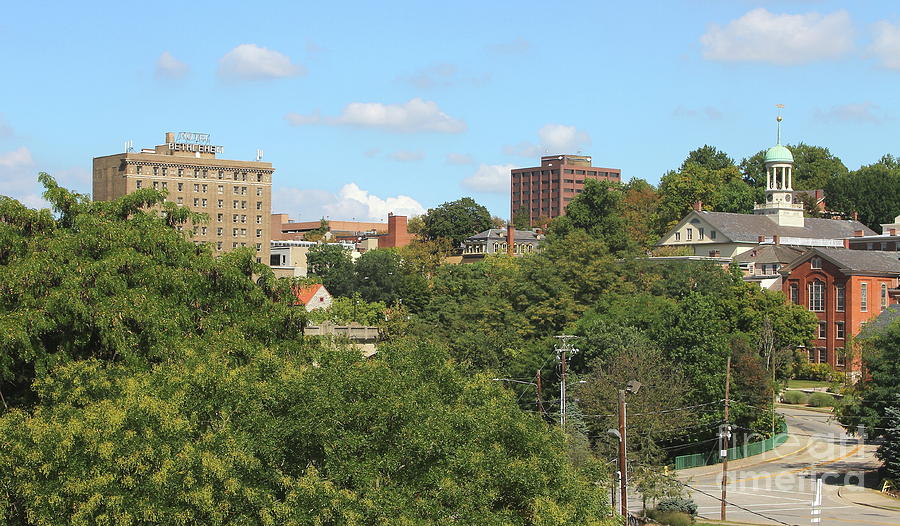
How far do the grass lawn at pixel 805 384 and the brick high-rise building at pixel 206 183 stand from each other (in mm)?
78084

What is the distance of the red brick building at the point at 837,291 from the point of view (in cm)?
9644

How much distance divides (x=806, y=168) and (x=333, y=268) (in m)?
75.9

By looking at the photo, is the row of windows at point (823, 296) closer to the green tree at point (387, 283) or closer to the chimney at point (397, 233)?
the green tree at point (387, 283)

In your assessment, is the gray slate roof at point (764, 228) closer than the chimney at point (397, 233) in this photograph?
Yes

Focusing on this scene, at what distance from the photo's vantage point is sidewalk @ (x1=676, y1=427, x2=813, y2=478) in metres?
66.2

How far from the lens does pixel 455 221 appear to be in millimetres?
165000

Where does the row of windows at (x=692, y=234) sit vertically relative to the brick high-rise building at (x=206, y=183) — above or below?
below

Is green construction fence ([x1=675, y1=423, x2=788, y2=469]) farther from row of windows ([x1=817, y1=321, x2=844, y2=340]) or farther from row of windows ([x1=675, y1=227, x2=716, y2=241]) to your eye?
row of windows ([x1=675, y1=227, x2=716, y2=241])

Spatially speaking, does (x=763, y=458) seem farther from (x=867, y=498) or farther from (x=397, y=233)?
(x=397, y=233)

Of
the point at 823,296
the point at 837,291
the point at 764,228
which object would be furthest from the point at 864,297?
the point at 764,228

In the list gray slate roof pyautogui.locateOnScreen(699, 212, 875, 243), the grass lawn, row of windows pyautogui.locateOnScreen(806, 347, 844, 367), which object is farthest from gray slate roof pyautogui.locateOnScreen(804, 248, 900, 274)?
gray slate roof pyautogui.locateOnScreen(699, 212, 875, 243)

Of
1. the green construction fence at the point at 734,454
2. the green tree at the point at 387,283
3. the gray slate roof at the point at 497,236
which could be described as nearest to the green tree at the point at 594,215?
the green tree at the point at 387,283

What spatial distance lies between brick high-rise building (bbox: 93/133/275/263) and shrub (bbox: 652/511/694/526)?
4246 inches

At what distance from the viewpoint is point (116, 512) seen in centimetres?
2631
